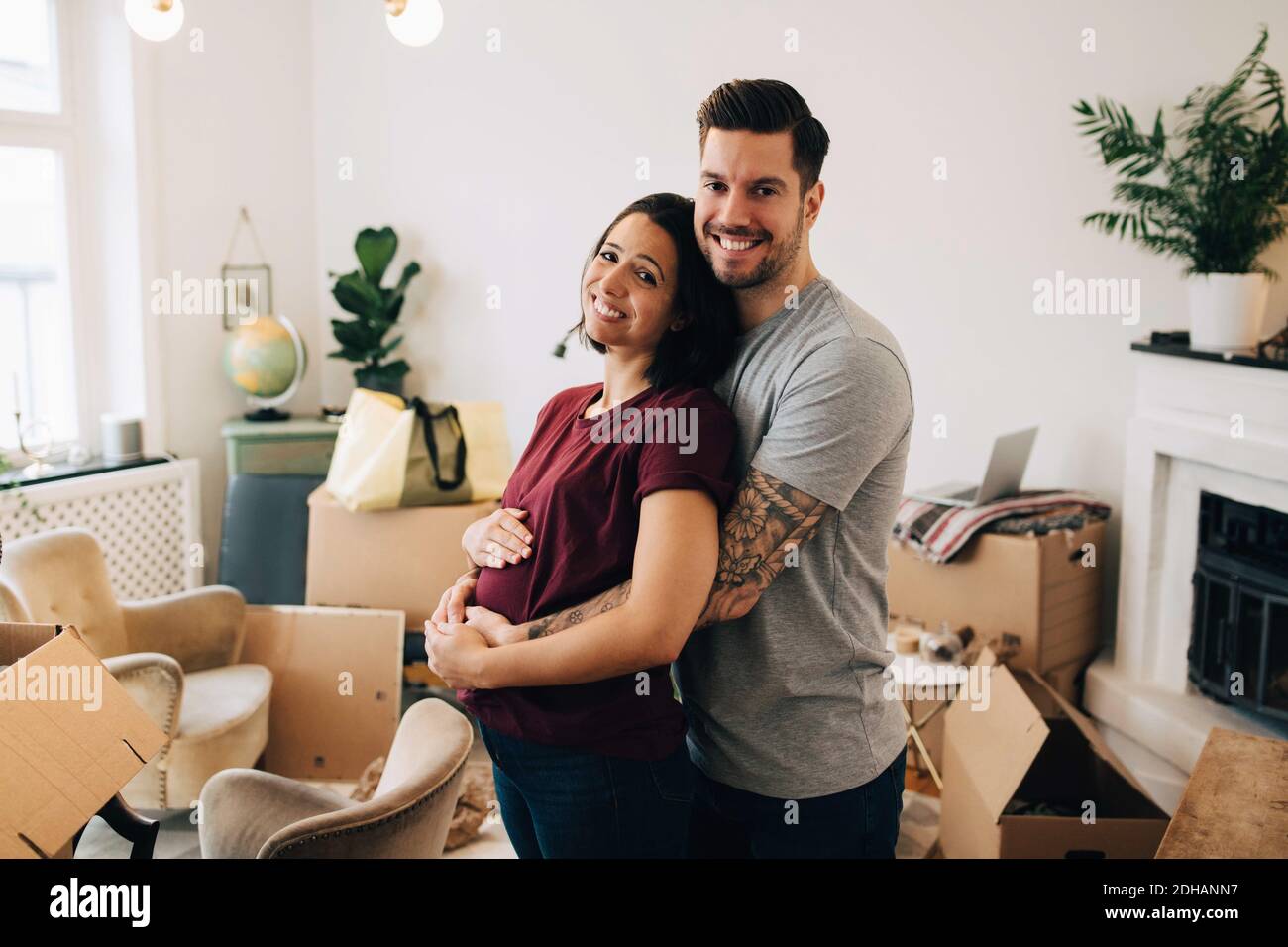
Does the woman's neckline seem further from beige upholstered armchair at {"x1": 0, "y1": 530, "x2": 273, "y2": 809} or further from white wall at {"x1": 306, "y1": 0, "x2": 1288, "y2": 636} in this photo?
white wall at {"x1": 306, "y1": 0, "x2": 1288, "y2": 636}

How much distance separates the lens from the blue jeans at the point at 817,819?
4.72ft

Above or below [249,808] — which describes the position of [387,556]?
above

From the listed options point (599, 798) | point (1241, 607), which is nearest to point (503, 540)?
point (599, 798)

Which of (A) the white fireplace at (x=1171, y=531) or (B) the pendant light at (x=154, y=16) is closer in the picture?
(B) the pendant light at (x=154, y=16)

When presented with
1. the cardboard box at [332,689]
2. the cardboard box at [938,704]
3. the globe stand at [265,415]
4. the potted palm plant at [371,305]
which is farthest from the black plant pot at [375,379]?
the cardboard box at [938,704]

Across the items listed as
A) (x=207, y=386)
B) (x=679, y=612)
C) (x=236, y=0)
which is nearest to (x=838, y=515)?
(x=679, y=612)

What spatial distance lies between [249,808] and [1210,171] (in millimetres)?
2772

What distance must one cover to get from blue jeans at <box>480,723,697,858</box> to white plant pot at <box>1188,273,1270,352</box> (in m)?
2.16

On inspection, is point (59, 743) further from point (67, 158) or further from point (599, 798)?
point (67, 158)

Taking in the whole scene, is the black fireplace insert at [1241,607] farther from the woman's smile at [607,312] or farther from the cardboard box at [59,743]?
the cardboard box at [59,743]

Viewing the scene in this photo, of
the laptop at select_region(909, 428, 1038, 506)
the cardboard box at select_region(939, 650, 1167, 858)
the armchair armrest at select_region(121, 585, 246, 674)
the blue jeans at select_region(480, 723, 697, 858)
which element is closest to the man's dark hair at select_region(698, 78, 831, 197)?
the blue jeans at select_region(480, 723, 697, 858)

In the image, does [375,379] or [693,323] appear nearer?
[693,323]

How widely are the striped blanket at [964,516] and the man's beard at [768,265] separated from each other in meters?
1.84

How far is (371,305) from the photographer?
424 cm
